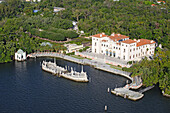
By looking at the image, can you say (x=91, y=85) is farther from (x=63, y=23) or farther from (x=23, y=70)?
(x=63, y=23)

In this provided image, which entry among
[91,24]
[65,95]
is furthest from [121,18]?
[65,95]

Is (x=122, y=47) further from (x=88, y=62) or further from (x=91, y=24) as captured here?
(x=91, y=24)

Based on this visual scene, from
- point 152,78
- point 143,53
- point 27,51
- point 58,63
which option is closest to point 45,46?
point 27,51

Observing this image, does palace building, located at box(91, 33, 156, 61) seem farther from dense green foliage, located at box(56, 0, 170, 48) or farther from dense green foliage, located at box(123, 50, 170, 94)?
dense green foliage, located at box(123, 50, 170, 94)

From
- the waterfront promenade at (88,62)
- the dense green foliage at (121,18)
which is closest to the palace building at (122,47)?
the waterfront promenade at (88,62)

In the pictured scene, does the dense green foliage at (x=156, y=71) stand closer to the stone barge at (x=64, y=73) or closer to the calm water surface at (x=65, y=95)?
the calm water surface at (x=65, y=95)
